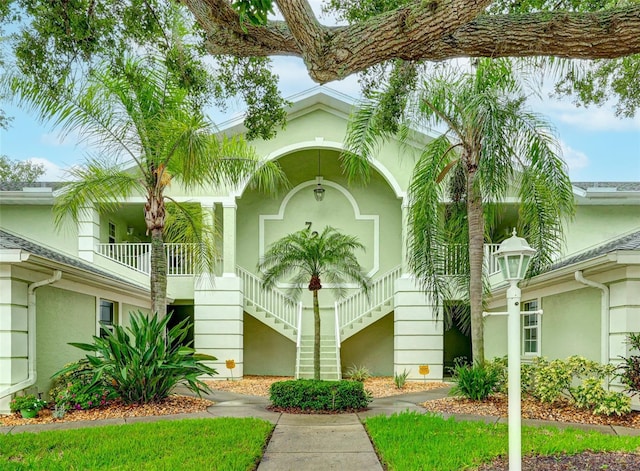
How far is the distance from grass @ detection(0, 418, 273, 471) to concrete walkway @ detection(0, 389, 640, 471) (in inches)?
10.9

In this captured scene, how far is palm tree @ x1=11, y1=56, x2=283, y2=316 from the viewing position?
9422 mm

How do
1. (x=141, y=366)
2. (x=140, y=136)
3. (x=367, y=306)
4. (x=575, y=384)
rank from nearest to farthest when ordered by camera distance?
(x=141, y=366) < (x=140, y=136) < (x=575, y=384) < (x=367, y=306)

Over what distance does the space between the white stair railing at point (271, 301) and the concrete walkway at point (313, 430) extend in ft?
16.7

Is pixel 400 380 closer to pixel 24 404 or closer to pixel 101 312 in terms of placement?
pixel 101 312

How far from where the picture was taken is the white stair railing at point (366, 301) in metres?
15.9

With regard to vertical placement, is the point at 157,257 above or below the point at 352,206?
below

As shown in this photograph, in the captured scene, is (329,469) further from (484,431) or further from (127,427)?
(127,427)

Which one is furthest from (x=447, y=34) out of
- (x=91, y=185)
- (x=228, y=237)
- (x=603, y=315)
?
(x=228, y=237)

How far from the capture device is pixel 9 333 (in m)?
8.73

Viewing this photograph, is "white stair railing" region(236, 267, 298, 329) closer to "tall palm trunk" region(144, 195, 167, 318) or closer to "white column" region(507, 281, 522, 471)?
"tall palm trunk" region(144, 195, 167, 318)

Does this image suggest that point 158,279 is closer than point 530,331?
Yes

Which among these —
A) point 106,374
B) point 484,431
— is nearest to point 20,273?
point 106,374

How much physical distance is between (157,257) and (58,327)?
2547mm

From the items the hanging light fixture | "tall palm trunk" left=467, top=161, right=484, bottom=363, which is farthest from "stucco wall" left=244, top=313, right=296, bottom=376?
"tall palm trunk" left=467, top=161, right=484, bottom=363
